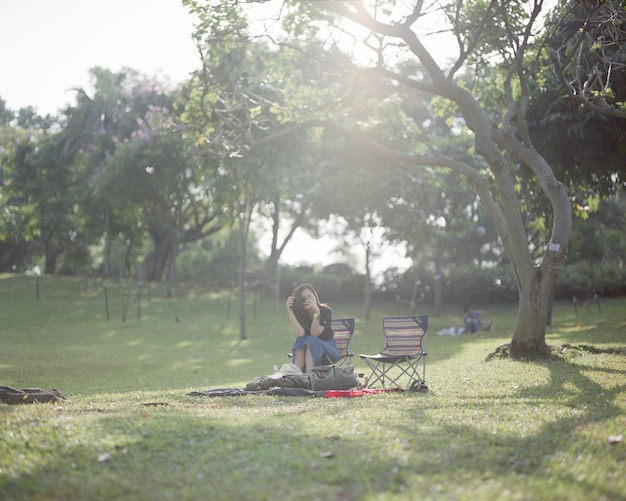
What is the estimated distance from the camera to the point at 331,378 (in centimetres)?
882

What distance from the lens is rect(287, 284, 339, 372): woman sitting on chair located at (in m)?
9.45

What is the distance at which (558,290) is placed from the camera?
30.4 metres

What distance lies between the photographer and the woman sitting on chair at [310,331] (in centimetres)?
945

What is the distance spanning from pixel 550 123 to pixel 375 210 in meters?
11.9

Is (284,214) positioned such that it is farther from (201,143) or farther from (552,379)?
(552,379)

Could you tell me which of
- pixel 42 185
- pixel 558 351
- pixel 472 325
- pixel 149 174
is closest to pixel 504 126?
pixel 558 351

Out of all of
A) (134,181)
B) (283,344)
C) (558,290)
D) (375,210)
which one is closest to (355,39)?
(283,344)

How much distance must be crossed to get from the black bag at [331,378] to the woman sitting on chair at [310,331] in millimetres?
525

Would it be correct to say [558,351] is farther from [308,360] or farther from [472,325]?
[472,325]

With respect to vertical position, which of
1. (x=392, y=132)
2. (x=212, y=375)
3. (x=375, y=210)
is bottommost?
(x=212, y=375)

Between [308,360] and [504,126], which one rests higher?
[504,126]

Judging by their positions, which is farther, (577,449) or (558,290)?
(558,290)

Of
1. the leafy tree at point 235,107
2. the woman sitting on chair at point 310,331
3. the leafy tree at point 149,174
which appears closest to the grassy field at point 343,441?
the woman sitting on chair at point 310,331

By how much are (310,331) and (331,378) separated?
1.03m
